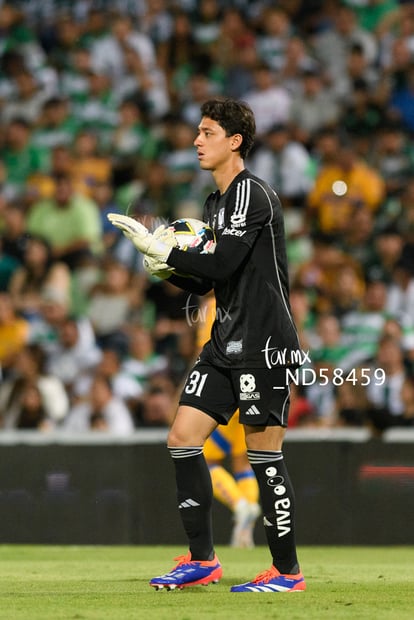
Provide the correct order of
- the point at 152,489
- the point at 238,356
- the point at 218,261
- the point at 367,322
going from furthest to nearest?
the point at 367,322 < the point at 152,489 < the point at 238,356 < the point at 218,261

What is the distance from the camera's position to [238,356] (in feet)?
21.2

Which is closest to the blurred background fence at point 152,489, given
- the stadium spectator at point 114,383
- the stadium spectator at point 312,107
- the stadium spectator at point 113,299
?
the stadium spectator at point 114,383

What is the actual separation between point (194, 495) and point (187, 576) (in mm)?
403

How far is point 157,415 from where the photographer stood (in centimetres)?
1191

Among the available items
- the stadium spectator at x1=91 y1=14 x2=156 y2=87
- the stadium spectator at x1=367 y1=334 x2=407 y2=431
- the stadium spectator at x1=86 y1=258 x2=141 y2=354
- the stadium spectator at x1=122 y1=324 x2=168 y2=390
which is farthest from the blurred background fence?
the stadium spectator at x1=91 y1=14 x2=156 y2=87

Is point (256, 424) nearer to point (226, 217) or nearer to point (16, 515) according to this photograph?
point (226, 217)

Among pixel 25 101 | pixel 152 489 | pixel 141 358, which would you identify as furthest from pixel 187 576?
pixel 25 101

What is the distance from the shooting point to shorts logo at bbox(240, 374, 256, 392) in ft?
21.1

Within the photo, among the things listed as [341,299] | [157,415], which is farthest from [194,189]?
[157,415]

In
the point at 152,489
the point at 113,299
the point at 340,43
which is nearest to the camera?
the point at 152,489

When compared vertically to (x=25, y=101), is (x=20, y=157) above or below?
below

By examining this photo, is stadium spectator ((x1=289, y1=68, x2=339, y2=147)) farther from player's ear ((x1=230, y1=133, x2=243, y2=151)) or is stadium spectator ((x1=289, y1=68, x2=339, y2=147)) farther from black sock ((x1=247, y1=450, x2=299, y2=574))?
black sock ((x1=247, y1=450, x2=299, y2=574))

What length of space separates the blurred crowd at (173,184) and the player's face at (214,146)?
4396mm

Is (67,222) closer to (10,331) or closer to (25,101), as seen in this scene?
(10,331)
